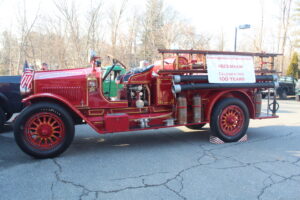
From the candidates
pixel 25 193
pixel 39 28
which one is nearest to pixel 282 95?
pixel 25 193

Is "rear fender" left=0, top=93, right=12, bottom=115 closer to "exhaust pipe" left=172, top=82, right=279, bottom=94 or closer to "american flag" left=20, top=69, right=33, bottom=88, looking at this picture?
"american flag" left=20, top=69, right=33, bottom=88

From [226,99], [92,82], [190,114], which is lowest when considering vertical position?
[190,114]

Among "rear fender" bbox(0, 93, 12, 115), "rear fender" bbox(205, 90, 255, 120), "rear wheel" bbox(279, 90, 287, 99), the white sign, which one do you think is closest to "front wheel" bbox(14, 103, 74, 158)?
"rear fender" bbox(0, 93, 12, 115)

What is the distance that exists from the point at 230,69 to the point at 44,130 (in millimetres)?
3943

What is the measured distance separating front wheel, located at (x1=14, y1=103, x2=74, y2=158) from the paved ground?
→ 7.7 inches

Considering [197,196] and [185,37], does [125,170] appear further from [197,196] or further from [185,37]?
[185,37]

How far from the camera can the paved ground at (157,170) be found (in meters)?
2.83

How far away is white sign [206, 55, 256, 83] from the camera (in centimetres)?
490

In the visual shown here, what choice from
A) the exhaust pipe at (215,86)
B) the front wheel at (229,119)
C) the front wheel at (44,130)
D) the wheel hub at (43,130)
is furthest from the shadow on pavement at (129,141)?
the exhaust pipe at (215,86)

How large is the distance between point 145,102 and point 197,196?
8.32 feet

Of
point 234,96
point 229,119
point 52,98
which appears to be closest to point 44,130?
point 52,98

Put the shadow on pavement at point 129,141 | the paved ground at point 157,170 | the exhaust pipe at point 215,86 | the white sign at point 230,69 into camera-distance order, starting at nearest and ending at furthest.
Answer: the paved ground at point 157,170 → the shadow on pavement at point 129,141 → the exhaust pipe at point 215,86 → the white sign at point 230,69

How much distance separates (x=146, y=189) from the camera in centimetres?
290

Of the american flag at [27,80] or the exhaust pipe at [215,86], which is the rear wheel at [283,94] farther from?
the american flag at [27,80]
